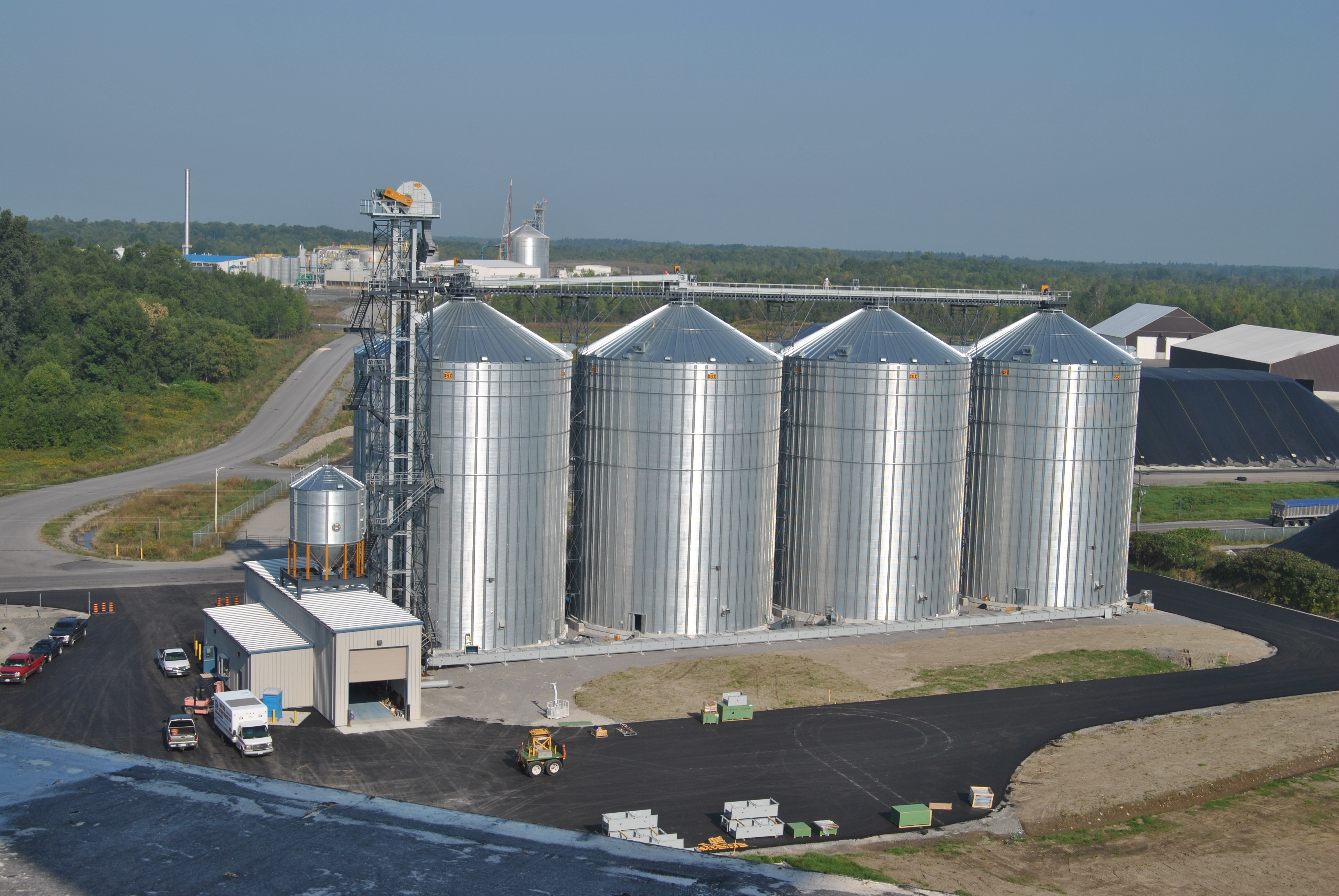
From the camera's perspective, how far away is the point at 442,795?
40.5m

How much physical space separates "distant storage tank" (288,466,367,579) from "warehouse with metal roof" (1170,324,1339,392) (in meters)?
135

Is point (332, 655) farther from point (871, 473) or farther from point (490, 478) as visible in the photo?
point (871, 473)

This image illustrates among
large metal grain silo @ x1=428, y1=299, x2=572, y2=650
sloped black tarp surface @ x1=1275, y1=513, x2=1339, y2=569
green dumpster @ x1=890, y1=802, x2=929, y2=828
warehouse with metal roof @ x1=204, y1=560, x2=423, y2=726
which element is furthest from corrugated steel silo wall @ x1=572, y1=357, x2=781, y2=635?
sloped black tarp surface @ x1=1275, y1=513, x2=1339, y2=569

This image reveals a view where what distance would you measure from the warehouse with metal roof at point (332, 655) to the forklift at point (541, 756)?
727 centimetres

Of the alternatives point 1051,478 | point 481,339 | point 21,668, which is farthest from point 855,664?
point 21,668

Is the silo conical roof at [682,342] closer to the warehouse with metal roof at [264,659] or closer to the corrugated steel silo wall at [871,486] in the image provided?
the corrugated steel silo wall at [871,486]

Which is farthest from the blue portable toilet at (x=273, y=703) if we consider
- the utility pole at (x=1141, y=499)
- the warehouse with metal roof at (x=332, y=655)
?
the utility pole at (x=1141, y=499)

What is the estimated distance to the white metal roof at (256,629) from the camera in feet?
161

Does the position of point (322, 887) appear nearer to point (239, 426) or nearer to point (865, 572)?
point (865, 572)

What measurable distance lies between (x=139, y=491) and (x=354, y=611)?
5370 cm

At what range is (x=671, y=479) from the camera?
60.8 m

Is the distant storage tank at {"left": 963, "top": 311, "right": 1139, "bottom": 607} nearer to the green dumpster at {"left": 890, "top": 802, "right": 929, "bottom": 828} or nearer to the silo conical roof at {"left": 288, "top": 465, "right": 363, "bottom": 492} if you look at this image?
the green dumpster at {"left": 890, "top": 802, "right": 929, "bottom": 828}

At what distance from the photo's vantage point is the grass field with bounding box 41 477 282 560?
76.5 m

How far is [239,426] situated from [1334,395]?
137832mm
